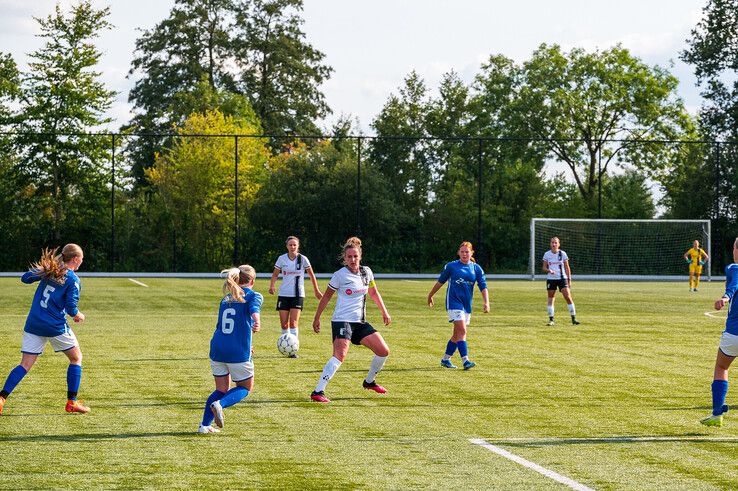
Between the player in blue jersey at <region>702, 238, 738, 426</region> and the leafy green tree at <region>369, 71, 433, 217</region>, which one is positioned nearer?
the player in blue jersey at <region>702, 238, 738, 426</region>

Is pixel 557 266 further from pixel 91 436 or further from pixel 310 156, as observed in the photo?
pixel 310 156

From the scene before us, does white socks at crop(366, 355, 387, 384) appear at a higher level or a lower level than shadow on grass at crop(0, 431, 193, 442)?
higher

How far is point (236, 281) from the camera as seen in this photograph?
32.5 ft

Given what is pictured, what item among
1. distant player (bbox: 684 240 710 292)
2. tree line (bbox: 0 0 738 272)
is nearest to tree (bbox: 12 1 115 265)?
tree line (bbox: 0 0 738 272)

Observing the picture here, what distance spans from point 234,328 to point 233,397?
653 millimetres

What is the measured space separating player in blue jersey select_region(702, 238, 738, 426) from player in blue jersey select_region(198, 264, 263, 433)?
421 cm

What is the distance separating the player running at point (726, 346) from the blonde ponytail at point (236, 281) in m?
4.23

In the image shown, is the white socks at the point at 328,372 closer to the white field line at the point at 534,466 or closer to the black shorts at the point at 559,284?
the white field line at the point at 534,466

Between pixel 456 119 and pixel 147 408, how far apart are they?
63.1m

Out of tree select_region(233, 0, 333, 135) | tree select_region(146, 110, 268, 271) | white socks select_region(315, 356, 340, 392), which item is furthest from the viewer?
tree select_region(233, 0, 333, 135)

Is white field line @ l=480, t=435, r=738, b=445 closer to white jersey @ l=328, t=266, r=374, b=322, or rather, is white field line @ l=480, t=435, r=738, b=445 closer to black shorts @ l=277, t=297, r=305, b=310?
white jersey @ l=328, t=266, r=374, b=322

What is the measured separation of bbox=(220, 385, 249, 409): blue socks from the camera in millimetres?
9898

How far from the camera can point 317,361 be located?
16.7 meters

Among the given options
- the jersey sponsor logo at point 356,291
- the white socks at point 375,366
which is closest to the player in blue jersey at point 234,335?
the jersey sponsor logo at point 356,291
